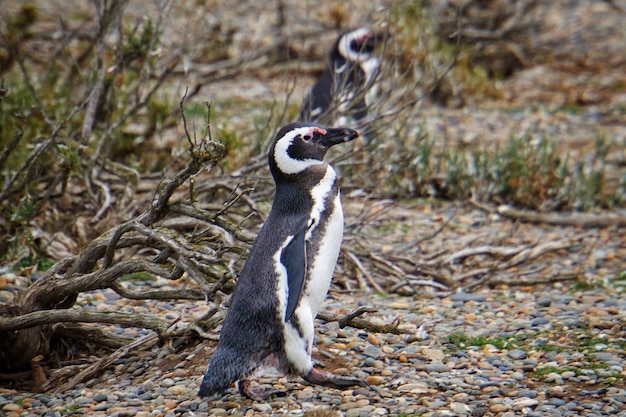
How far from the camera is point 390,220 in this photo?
6.67m

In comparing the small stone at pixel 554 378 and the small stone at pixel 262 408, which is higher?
the small stone at pixel 262 408

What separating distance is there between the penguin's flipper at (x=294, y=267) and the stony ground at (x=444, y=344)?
1.29ft

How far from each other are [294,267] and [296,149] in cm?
56

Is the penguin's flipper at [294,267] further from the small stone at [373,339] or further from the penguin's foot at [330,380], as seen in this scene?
the small stone at [373,339]

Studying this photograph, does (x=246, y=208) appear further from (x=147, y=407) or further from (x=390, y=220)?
(x=147, y=407)

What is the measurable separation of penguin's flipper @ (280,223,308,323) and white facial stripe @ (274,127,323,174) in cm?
33

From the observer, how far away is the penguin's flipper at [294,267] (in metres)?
3.57

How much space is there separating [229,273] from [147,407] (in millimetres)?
631

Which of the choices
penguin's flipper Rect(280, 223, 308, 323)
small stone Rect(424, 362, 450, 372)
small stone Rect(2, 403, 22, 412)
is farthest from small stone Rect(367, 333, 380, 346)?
small stone Rect(2, 403, 22, 412)

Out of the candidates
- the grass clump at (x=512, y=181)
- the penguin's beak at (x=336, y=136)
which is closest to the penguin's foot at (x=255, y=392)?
the penguin's beak at (x=336, y=136)

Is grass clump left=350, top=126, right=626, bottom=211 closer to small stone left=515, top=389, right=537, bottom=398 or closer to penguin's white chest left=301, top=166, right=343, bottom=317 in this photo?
penguin's white chest left=301, top=166, right=343, bottom=317

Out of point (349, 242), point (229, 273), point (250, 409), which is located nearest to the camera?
point (250, 409)

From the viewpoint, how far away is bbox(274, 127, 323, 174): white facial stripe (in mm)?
3883

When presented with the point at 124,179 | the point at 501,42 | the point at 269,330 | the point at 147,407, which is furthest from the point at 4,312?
the point at 501,42
